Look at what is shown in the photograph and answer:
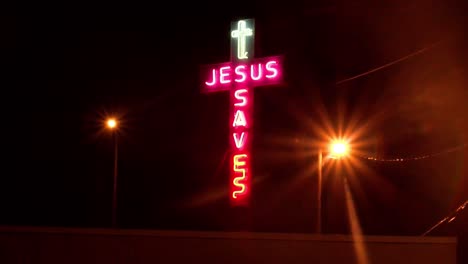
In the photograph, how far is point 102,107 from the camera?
3073cm

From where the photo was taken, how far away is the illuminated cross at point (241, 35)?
2103cm

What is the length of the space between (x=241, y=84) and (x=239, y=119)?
121 centimetres

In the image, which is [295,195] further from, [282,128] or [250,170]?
[250,170]

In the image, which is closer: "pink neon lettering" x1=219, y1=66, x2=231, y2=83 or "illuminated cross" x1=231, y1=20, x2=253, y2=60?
"illuminated cross" x1=231, y1=20, x2=253, y2=60

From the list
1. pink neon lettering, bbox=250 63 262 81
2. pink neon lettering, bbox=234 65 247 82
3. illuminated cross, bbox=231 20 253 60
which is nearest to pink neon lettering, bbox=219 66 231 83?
pink neon lettering, bbox=234 65 247 82

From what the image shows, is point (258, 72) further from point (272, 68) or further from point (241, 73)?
point (241, 73)

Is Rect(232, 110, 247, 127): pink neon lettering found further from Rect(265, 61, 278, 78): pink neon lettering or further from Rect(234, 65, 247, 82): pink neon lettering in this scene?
Rect(265, 61, 278, 78): pink neon lettering

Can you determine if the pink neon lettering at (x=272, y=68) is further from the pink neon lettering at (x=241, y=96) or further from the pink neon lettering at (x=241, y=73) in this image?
the pink neon lettering at (x=241, y=96)

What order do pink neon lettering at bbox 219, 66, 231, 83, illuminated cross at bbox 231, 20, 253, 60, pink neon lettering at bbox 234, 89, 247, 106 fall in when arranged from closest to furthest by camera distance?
pink neon lettering at bbox 234, 89, 247, 106 < illuminated cross at bbox 231, 20, 253, 60 < pink neon lettering at bbox 219, 66, 231, 83

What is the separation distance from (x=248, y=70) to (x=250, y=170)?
11.0ft

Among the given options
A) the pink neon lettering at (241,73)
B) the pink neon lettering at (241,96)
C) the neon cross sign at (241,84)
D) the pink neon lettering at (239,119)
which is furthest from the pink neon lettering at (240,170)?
the pink neon lettering at (241,73)

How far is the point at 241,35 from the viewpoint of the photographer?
2114cm

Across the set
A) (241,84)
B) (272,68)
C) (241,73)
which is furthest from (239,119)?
(272,68)

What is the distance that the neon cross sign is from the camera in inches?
796
